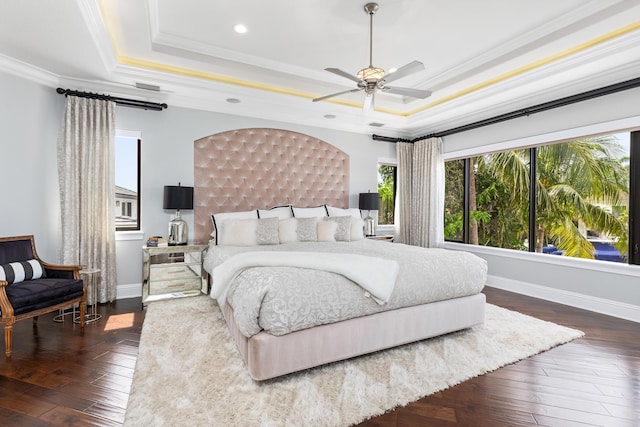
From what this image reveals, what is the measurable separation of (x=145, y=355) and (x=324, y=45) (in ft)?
10.7

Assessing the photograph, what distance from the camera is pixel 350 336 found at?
2.34 metres

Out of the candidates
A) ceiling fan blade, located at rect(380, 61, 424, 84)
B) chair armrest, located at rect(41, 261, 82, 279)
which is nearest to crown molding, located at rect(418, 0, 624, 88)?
ceiling fan blade, located at rect(380, 61, 424, 84)

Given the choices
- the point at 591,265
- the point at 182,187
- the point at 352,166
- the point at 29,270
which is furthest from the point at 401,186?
the point at 29,270

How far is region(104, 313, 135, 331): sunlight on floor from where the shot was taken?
307 cm

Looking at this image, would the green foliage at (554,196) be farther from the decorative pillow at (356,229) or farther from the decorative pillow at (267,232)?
the decorative pillow at (267,232)

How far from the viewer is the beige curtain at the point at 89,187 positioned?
3615 millimetres

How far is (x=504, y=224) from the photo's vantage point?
5.15 m

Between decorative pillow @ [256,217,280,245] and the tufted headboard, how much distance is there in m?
0.91

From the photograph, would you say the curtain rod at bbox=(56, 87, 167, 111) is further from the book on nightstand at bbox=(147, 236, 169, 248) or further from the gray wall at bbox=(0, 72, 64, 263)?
the book on nightstand at bbox=(147, 236, 169, 248)

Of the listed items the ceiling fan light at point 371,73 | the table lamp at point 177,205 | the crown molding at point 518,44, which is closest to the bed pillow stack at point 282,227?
the table lamp at point 177,205

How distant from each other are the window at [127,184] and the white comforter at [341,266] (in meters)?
2.36

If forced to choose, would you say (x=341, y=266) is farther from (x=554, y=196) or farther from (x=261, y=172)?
(x=554, y=196)

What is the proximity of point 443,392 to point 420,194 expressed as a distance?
13.2 feet

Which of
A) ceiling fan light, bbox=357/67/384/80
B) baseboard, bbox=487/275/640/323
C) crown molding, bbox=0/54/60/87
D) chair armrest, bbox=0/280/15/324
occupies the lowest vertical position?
baseboard, bbox=487/275/640/323
